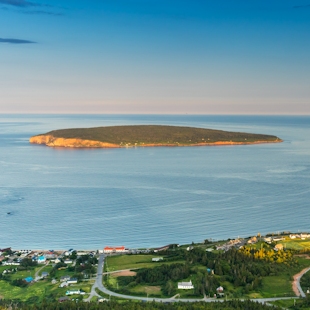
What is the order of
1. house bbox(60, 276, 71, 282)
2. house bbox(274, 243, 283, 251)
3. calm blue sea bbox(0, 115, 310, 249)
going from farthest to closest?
calm blue sea bbox(0, 115, 310, 249) → house bbox(274, 243, 283, 251) → house bbox(60, 276, 71, 282)

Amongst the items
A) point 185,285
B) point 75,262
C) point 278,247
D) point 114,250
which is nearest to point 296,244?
point 278,247

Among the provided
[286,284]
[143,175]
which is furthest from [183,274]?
[143,175]

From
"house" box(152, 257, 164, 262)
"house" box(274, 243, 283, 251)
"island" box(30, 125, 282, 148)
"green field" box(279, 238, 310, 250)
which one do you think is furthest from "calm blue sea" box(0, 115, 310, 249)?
"island" box(30, 125, 282, 148)

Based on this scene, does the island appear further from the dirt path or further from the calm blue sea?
the dirt path

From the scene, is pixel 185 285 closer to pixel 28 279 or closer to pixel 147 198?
pixel 28 279

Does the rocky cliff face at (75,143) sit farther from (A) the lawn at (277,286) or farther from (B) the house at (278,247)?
(A) the lawn at (277,286)

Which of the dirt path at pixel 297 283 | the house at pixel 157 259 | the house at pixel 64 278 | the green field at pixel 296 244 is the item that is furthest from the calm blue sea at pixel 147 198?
the dirt path at pixel 297 283
